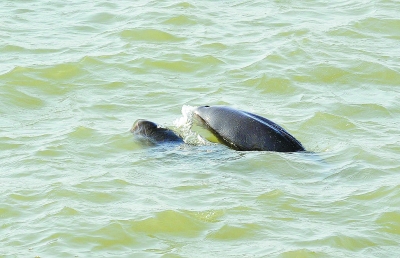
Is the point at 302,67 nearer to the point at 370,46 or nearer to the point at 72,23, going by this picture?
the point at 370,46

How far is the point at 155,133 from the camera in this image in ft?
31.2

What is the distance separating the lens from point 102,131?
32.5 feet

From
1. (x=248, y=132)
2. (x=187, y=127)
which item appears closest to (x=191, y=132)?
(x=187, y=127)

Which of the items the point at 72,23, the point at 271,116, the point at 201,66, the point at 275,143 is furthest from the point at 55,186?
the point at 72,23

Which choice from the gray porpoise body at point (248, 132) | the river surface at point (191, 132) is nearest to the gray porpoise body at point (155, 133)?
the river surface at point (191, 132)

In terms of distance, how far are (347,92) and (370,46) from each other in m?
1.89

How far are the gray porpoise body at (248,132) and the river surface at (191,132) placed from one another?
13cm

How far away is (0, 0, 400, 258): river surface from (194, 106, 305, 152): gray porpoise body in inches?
4.9

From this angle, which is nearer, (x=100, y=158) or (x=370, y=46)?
(x=100, y=158)

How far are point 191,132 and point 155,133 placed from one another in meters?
0.44

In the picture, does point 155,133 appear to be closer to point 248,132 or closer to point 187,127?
point 187,127

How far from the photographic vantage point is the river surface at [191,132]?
7.44m

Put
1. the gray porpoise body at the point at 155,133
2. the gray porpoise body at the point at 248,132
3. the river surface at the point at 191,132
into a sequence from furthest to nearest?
1. the gray porpoise body at the point at 155,133
2. the gray porpoise body at the point at 248,132
3. the river surface at the point at 191,132

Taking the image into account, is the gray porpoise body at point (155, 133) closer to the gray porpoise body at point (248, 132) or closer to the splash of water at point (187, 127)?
the splash of water at point (187, 127)
